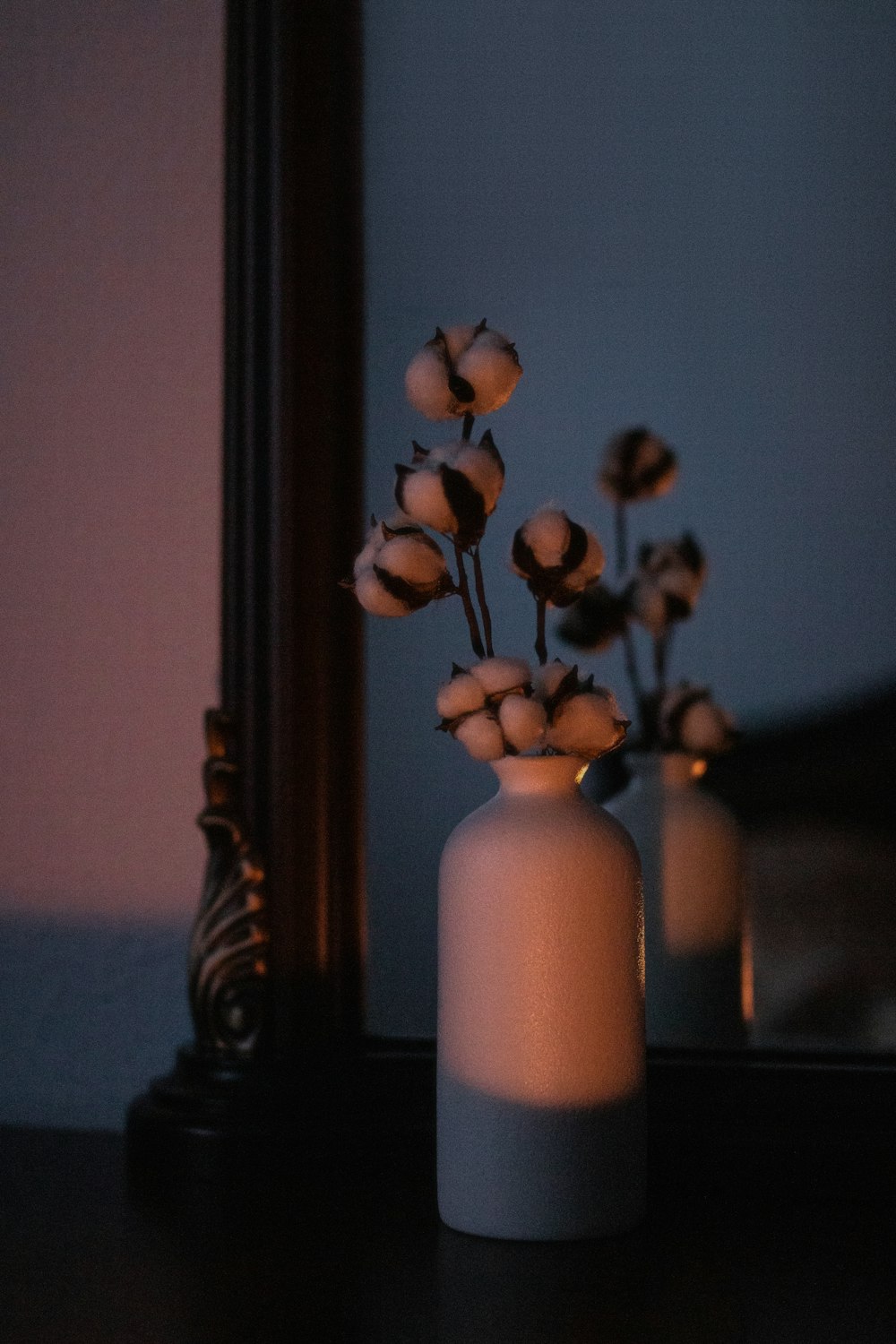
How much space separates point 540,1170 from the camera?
0.65m

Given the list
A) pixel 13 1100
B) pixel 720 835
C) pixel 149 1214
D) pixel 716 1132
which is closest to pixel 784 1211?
pixel 716 1132

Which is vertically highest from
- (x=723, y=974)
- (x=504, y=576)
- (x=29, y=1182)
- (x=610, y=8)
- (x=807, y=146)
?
(x=610, y=8)

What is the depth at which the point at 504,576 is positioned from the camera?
0.86m

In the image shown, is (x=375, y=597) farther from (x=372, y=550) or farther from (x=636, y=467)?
(x=636, y=467)

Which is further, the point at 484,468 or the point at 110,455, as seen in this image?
the point at 110,455

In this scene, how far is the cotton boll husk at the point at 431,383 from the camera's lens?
69cm

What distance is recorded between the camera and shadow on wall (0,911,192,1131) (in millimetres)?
968

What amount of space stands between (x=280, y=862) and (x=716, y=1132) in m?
0.31

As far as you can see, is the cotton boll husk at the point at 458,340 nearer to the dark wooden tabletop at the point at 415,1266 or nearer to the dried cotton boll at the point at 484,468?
the dried cotton boll at the point at 484,468

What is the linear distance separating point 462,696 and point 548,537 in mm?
93

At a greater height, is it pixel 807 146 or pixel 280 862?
pixel 807 146

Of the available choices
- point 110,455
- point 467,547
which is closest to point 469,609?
point 467,547

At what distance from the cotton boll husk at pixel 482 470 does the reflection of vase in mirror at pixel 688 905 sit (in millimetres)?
221

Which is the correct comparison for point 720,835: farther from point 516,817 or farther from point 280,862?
point 280,862
